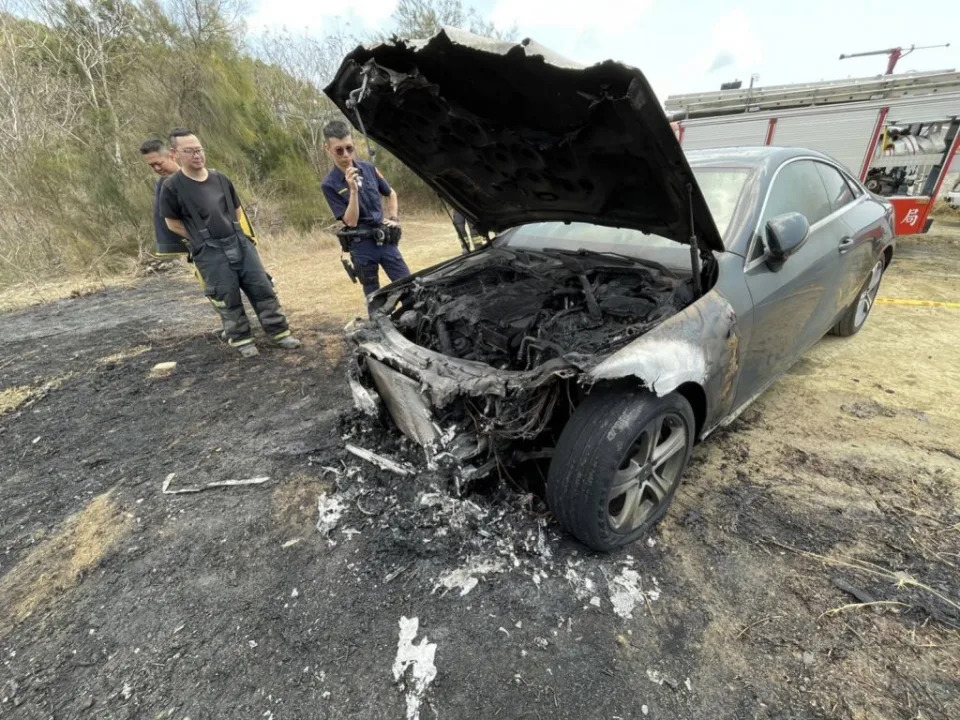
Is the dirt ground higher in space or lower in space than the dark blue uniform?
lower

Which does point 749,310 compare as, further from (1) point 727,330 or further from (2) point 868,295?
(2) point 868,295

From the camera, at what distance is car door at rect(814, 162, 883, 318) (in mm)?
2830

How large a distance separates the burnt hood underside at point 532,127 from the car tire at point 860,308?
248 centimetres

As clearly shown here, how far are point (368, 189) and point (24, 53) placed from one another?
37.6ft

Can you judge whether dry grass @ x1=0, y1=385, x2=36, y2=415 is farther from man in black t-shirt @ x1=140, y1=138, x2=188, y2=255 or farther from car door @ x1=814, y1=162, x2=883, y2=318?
car door @ x1=814, y1=162, x2=883, y2=318

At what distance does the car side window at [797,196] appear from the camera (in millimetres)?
2294

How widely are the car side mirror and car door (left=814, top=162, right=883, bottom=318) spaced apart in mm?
895

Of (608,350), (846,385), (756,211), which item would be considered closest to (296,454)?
(608,350)

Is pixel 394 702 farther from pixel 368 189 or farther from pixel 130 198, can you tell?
pixel 130 198

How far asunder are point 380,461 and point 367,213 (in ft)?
8.08

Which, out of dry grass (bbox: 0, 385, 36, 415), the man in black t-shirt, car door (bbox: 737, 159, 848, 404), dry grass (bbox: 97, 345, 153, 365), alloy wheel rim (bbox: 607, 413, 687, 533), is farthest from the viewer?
dry grass (bbox: 97, 345, 153, 365)

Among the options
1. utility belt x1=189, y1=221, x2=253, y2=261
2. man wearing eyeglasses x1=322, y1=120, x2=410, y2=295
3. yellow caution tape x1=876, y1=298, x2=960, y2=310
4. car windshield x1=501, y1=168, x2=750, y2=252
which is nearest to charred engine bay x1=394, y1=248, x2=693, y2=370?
car windshield x1=501, y1=168, x2=750, y2=252

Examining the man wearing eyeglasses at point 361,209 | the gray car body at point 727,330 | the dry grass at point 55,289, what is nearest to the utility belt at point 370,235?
the man wearing eyeglasses at point 361,209

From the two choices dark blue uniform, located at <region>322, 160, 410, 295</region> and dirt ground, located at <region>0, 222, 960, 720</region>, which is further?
dark blue uniform, located at <region>322, 160, 410, 295</region>
